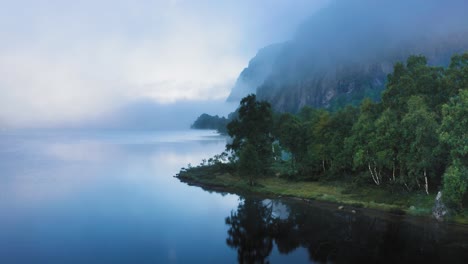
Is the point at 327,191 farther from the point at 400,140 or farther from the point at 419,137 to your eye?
the point at 419,137

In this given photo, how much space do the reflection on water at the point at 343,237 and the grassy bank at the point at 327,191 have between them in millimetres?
2706

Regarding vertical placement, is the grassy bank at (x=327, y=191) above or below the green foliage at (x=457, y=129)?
below

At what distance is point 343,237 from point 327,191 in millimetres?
21750

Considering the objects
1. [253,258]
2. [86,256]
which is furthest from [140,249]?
[253,258]

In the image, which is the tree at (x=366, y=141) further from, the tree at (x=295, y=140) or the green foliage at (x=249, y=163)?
the green foliage at (x=249, y=163)

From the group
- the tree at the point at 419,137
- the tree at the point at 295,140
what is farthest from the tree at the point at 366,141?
the tree at the point at 295,140

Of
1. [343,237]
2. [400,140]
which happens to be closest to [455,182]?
[400,140]

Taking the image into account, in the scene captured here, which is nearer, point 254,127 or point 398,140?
point 398,140

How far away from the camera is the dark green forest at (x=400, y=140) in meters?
40.9

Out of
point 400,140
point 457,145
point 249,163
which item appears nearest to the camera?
point 457,145

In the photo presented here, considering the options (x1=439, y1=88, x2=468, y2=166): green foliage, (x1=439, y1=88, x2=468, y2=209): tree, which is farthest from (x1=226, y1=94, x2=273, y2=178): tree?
(x1=439, y1=88, x2=468, y2=166): green foliage

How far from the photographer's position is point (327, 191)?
61969 millimetres

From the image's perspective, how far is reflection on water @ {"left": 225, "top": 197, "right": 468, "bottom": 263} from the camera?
35094 millimetres

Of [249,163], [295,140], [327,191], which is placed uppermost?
[295,140]
